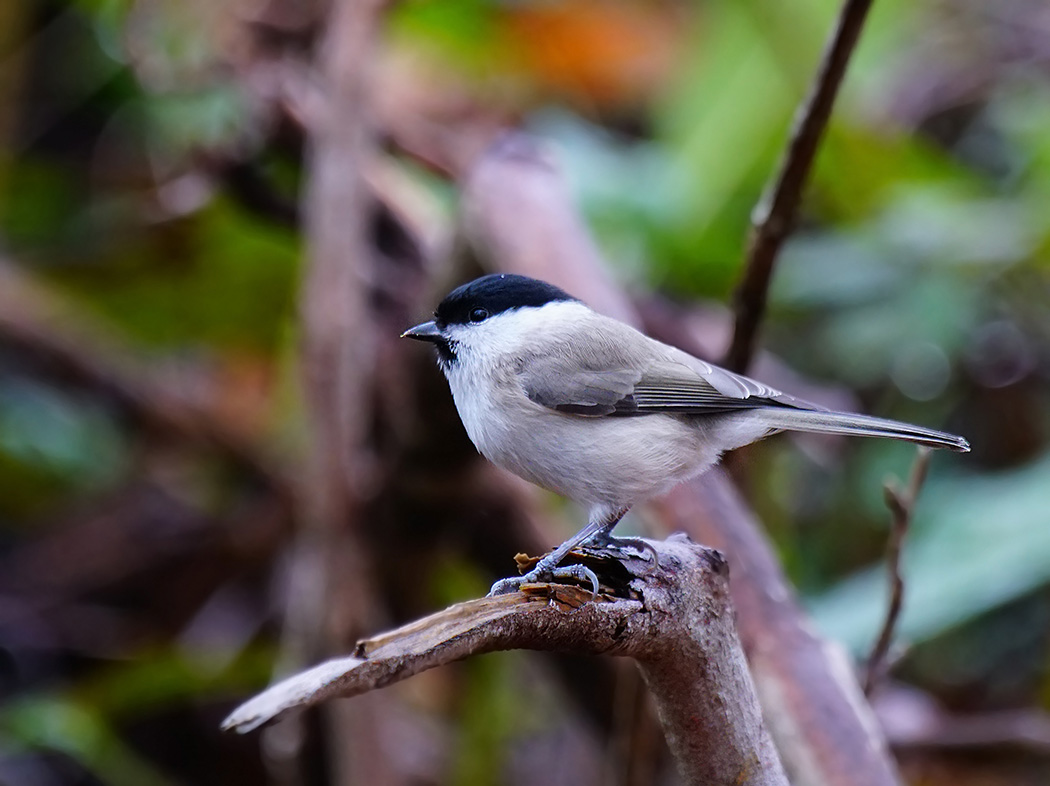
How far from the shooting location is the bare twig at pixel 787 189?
5.37 ft

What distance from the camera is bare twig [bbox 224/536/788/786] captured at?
101 cm

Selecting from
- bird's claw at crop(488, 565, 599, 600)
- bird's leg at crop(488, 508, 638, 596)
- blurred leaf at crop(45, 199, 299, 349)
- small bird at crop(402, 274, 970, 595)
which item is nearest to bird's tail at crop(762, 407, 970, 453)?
small bird at crop(402, 274, 970, 595)

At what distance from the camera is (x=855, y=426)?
1.56 meters

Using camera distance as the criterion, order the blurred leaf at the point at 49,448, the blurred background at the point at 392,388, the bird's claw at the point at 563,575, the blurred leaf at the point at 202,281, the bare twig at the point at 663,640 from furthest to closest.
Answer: the blurred leaf at the point at 49,448 < the blurred leaf at the point at 202,281 < the blurred background at the point at 392,388 < the bird's claw at the point at 563,575 < the bare twig at the point at 663,640

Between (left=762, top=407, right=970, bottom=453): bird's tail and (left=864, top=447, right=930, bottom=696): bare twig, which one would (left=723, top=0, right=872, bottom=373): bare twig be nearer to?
(left=762, top=407, right=970, bottom=453): bird's tail

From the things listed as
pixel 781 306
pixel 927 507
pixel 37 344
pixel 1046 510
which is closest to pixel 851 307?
pixel 781 306

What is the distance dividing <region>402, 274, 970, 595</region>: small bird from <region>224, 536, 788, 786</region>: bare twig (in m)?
0.26

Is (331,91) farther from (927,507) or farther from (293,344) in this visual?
(927,507)

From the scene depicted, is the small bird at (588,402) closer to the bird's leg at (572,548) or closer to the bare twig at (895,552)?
the bird's leg at (572,548)

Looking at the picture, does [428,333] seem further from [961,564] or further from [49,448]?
[49,448]

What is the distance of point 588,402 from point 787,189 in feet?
1.59

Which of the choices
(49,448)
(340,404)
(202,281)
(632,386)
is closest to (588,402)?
(632,386)

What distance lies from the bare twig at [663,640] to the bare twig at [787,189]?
68 cm

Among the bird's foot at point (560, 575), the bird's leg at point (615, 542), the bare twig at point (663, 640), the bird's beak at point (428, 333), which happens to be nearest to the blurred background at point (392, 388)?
the bird's beak at point (428, 333)
